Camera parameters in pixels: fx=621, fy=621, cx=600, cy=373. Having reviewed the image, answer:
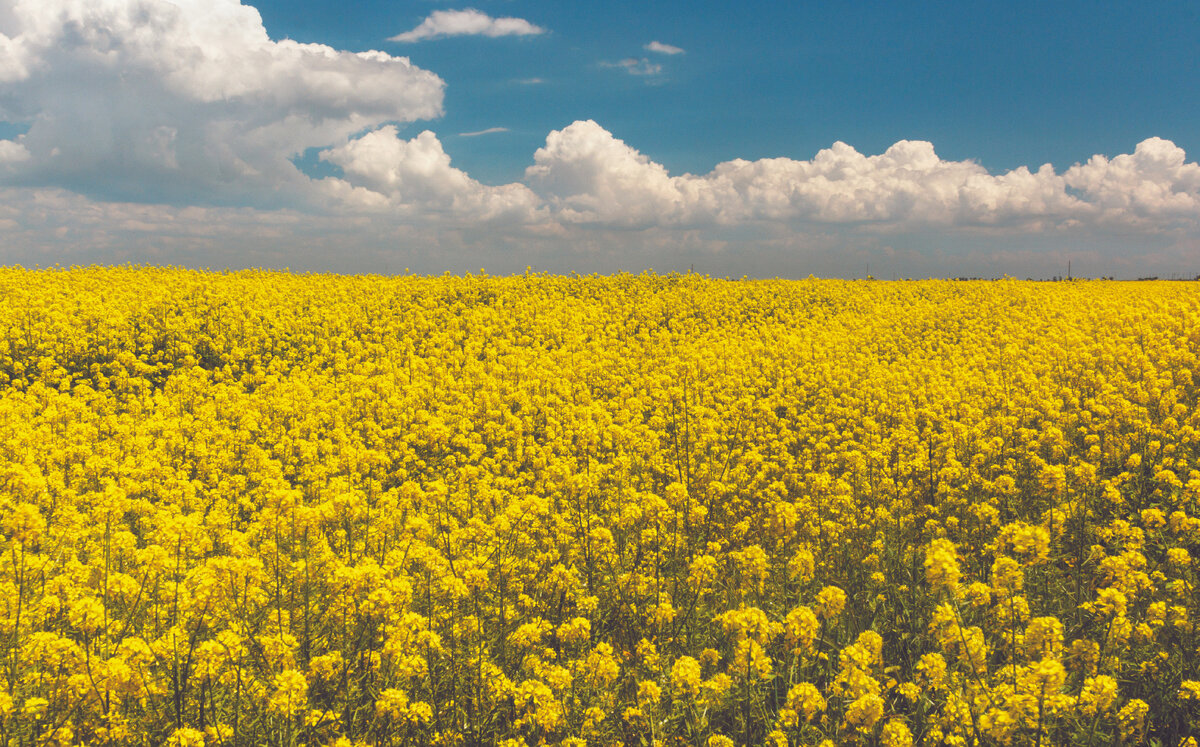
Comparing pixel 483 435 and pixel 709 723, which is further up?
pixel 483 435

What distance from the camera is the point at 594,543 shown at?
5973mm

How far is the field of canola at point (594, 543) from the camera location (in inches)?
148

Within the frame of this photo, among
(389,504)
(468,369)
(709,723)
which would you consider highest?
(468,369)

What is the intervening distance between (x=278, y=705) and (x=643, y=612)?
263 cm

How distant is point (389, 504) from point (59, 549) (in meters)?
2.85

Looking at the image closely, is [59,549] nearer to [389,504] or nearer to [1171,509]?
[389,504]

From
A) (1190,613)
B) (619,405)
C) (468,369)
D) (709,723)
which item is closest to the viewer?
(709,723)

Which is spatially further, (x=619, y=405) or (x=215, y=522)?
(x=619, y=405)

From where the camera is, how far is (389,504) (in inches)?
240

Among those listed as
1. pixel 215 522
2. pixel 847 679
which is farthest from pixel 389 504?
pixel 847 679

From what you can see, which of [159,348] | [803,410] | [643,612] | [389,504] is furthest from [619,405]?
[159,348]

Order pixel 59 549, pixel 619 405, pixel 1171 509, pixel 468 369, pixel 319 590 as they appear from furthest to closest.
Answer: pixel 468 369 → pixel 619 405 → pixel 1171 509 → pixel 59 549 → pixel 319 590

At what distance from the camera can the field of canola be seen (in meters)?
3.75

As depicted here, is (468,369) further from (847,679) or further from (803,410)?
(847,679)
